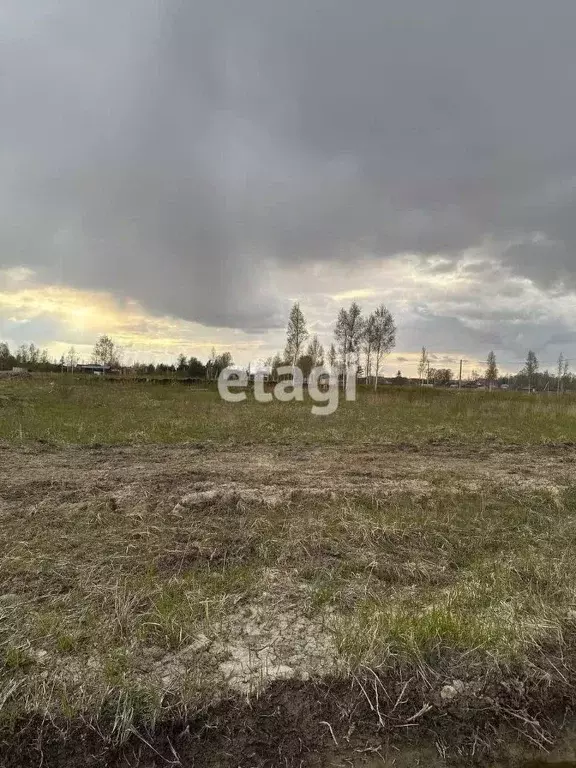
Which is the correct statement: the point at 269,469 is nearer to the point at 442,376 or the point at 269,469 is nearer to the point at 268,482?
the point at 268,482

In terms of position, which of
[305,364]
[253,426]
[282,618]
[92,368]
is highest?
[305,364]

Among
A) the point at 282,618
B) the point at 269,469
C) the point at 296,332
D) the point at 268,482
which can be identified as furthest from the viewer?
the point at 296,332

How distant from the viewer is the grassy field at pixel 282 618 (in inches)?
99.7

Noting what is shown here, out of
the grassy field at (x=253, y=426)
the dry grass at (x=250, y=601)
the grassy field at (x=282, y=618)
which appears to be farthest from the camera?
the grassy field at (x=253, y=426)

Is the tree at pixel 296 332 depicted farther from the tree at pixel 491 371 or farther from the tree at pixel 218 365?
the tree at pixel 491 371

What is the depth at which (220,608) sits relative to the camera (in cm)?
355

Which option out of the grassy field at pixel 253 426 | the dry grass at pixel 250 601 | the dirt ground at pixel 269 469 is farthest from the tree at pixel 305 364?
the dry grass at pixel 250 601

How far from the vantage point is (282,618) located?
3.51 meters

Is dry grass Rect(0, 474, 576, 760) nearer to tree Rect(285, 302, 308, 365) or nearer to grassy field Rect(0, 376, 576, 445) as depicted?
grassy field Rect(0, 376, 576, 445)

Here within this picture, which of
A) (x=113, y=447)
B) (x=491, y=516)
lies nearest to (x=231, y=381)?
(x=113, y=447)

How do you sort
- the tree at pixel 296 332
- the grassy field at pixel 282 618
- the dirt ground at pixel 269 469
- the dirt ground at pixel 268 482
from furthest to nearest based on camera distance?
the tree at pixel 296 332, the dirt ground at pixel 269 469, the dirt ground at pixel 268 482, the grassy field at pixel 282 618

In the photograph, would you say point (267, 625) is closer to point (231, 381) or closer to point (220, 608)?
point (220, 608)

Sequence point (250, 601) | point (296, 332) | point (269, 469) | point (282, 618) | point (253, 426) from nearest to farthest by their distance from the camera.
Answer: point (282, 618), point (250, 601), point (269, 469), point (253, 426), point (296, 332)

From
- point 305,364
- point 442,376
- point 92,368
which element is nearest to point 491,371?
point 442,376
